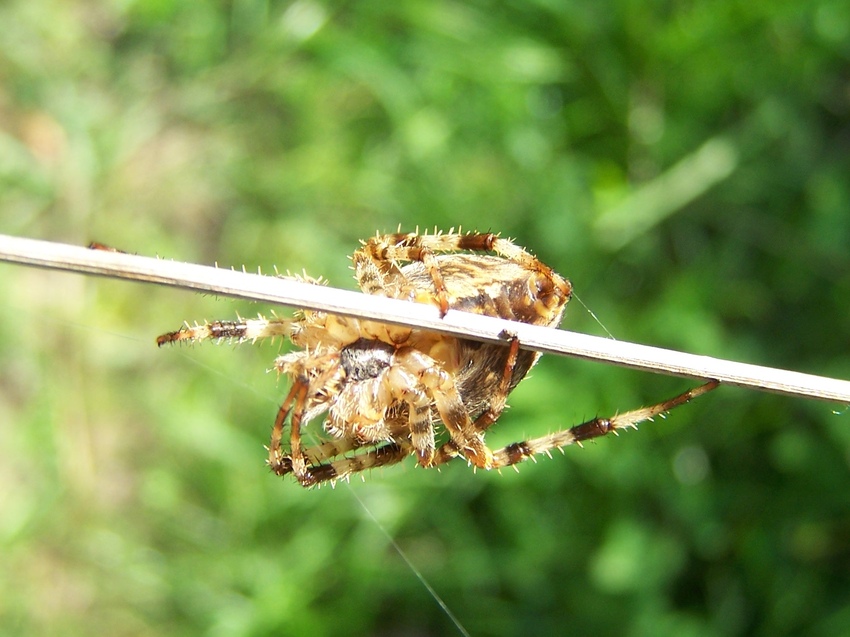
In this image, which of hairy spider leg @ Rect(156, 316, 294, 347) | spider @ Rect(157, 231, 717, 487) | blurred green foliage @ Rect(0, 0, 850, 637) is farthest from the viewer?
blurred green foliage @ Rect(0, 0, 850, 637)

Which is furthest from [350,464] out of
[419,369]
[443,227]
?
[443,227]

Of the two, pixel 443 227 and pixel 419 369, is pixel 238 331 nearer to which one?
pixel 419 369

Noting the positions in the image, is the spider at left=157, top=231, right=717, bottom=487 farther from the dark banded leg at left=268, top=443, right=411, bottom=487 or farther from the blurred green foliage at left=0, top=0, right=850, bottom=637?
the blurred green foliage at left=0, top=0, right=850, bottom=637

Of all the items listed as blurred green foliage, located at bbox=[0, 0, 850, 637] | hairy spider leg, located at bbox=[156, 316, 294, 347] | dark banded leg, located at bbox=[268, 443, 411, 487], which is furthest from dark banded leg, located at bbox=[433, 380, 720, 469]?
blurred green foliage, located at bbox=[0, 0, 850, 637]

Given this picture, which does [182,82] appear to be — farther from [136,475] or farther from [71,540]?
[71,540]

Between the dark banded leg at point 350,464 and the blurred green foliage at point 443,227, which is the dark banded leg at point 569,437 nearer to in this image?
the dark banded leg at point 350,464
